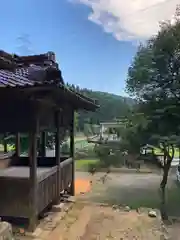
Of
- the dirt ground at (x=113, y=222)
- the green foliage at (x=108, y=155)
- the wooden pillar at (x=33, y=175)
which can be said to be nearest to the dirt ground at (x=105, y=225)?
the dirt ground at (x=113, y=222)

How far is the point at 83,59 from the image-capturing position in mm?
24547

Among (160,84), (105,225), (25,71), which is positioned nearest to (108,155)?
(160,84)

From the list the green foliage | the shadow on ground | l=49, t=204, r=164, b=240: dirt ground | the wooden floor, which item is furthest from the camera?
the green foliage

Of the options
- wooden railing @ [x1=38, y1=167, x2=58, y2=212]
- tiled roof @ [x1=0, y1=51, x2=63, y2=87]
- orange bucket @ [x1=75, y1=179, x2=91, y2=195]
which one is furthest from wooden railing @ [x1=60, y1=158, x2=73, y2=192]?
orange bucket @ [x1=75, y1=179, x2=91, y2=195]

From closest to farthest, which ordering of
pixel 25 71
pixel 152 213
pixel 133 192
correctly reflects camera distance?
pixel 25 71 < pixel 152 213 < pixel 133 192

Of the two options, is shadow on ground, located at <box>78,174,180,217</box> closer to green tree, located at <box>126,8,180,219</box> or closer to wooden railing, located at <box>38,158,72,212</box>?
green tree, located at <box>126,8,180,219</box>

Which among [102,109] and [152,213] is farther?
[102,109]

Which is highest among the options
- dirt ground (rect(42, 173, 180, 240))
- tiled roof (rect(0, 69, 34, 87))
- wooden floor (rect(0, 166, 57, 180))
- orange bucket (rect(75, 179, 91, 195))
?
tiled roof (rect(0, 69, 34, 87))

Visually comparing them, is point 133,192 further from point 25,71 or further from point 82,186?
point 25,71

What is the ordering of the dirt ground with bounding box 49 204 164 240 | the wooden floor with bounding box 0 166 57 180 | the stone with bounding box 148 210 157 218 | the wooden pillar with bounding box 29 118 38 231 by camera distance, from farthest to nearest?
the stone with bounding box 148 210 157 218 → the wooden floor with bounding box 0 166 57 180 → the dirt ground with bounding box 49 204 164 240 → the wooden pillar with bounding box 29 118 38 231

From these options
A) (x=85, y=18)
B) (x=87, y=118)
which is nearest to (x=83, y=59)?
(x=85, y=18)

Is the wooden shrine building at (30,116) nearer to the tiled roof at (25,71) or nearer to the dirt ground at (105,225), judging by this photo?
the tiled roof at (25,71)

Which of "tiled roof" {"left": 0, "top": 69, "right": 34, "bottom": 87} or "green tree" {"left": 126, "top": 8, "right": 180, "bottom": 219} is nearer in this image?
"tiled roof" {"left": 0, "top": 69, "right": 34, "bottom": 87}

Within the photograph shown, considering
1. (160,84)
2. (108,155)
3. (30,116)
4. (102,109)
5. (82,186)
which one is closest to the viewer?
(30,116)
